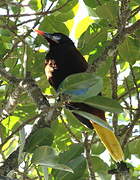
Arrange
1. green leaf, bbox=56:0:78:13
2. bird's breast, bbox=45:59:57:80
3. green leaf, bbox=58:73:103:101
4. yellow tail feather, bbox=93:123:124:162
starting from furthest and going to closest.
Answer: bird's breast, bbox=45:59:57:80 → green leaf, bbox=56:0:78:13 → yellow tail feather, bbox=93:123:124:162 → green leaf, bbox=58:73:103:101

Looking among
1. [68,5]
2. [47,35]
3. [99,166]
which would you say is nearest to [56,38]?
[47,35]

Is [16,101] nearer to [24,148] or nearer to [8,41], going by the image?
[24,148]

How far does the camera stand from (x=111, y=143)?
2.11m

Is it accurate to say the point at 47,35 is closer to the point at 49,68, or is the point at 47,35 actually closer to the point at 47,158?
the point at 49,68

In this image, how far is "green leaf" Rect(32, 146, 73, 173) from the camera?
1399 millimetres

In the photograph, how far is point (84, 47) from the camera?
2.37 metres

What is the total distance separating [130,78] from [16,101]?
89cm

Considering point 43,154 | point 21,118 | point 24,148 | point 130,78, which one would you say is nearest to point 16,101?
point 24,148

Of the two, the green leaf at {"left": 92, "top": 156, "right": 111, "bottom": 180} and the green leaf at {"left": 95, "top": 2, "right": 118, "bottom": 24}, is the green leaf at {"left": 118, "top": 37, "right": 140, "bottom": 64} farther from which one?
the green leaf at {"left": 92, "top": 156, "right": 111, "bottom": 180}

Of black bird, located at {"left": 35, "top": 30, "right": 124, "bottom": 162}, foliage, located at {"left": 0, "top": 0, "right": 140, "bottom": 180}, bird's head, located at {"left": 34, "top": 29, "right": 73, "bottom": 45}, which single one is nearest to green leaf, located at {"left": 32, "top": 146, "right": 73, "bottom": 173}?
foliage, located at {"left": 0, "top": 0, "right": 140, "bottom": 180}

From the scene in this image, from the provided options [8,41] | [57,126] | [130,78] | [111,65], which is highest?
[8,41]

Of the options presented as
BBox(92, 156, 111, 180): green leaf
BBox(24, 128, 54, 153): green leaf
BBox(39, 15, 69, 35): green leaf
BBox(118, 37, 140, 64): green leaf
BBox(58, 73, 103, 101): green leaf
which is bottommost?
BBox(92, 156, 111, 180): green leaf

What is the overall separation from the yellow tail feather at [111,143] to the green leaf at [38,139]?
19.3 inches

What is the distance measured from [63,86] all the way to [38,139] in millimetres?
258
